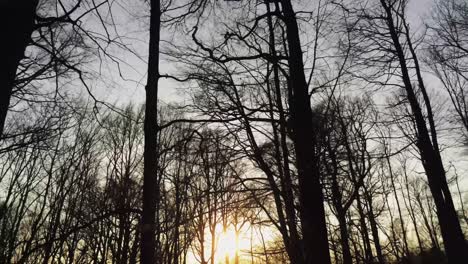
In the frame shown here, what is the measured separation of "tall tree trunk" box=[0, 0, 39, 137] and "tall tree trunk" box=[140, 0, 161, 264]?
4.60 ft

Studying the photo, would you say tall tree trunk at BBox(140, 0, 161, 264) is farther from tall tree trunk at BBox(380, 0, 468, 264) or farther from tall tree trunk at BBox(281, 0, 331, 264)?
tall tree trunk at BBox(380, 0, 468, 264)

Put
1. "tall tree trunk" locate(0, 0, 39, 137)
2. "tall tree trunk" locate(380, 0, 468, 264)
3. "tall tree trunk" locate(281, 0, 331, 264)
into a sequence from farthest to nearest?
"tall tree trunk" locate(380, 0, 468, 264)
"tall tree trunk" locate(281, 0, 331, 264)
"tall tree trunk" locate(0, 0, 39, 137)

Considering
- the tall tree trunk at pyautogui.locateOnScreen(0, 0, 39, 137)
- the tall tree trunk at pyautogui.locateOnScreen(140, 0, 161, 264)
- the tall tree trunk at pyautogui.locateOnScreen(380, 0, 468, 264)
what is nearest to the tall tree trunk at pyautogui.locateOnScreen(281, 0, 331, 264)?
the tall tree trunk at pyautogui.locateOnScreen(140, 0, 161, 264)

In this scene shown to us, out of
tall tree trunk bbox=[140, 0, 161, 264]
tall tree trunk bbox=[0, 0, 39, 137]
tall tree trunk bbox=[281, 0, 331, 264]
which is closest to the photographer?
tall tree trunk bbox=[0, 0, 39, 137]

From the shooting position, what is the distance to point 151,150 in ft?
9.56

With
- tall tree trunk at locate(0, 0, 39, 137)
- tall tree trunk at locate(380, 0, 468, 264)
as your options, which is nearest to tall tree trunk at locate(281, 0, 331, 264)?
tall tree trunk at locate(0, 0, 39, 137)

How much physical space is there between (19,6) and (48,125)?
246 inches

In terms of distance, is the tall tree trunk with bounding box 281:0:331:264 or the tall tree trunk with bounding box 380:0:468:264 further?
the tall tree trunk with bounding box 380:0:468:264

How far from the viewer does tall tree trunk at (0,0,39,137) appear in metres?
1.54

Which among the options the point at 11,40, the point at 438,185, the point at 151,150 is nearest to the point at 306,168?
the point at 151,150

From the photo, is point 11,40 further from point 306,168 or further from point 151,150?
point 306,168

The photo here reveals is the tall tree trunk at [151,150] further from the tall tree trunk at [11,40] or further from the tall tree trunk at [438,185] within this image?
the tall tree trunk at [438,185]

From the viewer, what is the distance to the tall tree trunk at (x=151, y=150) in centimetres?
262

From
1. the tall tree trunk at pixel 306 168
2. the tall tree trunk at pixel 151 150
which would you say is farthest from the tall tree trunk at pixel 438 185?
the tall tree trunk at pixel 151 150
